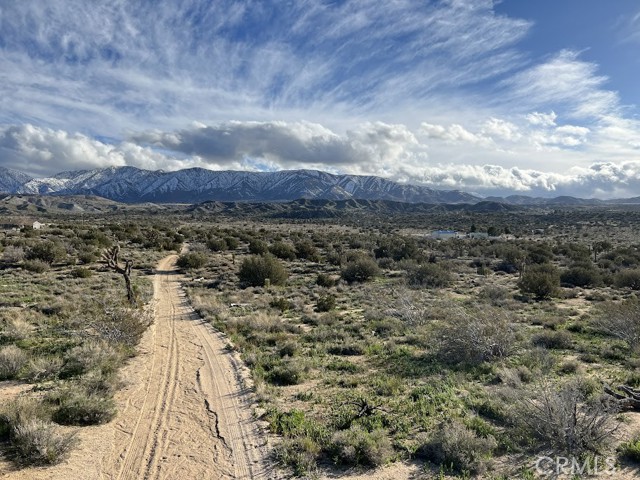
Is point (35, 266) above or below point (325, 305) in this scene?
above

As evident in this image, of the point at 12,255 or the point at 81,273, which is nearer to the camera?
the point at 81,273

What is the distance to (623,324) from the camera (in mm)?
14109

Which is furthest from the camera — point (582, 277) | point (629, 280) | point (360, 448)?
point (582, 277)

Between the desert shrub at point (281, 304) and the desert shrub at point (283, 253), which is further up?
the desert shrub at point (283, 253)

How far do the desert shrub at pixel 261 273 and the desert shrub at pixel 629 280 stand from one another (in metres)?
22.6

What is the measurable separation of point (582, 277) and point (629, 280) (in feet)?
8.87

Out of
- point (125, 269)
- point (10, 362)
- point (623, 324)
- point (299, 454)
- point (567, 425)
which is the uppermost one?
point (125, 269)

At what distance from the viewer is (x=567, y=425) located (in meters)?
7.35

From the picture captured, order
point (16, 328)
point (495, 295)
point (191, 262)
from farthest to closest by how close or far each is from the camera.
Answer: point (191, 262) < point (495, 295) < point (16, 328)

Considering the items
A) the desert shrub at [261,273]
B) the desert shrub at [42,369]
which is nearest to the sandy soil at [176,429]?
the desert shrub at [42,369]

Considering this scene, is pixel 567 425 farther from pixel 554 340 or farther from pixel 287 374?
pixel 554 340

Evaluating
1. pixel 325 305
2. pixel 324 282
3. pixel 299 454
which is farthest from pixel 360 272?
pixel 299 454

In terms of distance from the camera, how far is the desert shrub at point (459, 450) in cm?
692

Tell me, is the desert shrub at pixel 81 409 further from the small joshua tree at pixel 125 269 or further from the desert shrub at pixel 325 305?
the desert shrub at pixel 325 305
